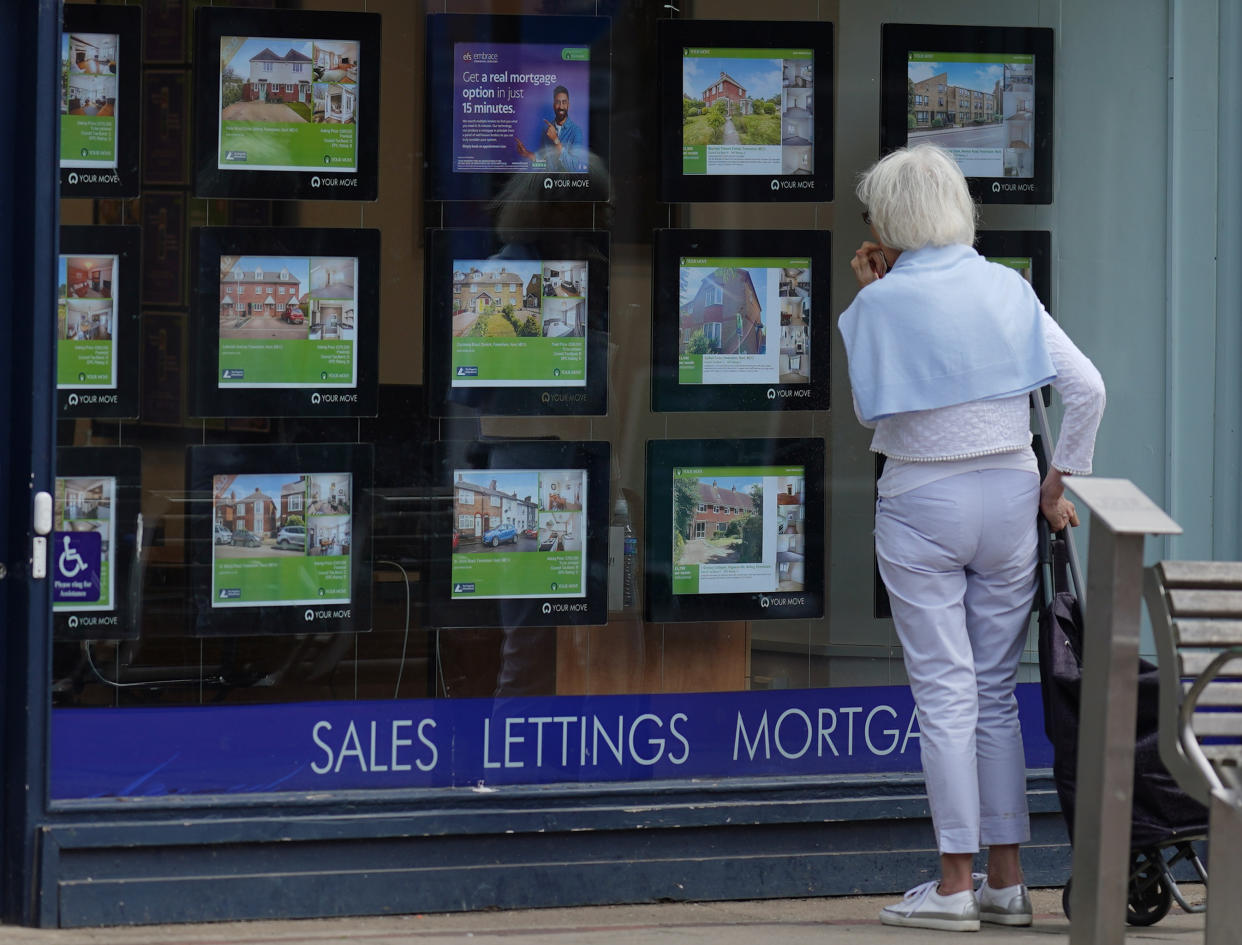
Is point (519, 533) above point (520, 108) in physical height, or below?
below

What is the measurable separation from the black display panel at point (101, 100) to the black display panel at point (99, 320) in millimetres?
139

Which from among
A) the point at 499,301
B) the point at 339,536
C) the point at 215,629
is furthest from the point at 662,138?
the point at 215,629

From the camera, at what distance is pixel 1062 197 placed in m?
5.06

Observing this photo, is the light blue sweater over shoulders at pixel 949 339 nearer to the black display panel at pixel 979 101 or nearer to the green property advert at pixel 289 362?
the black display panel at pixel 979 101

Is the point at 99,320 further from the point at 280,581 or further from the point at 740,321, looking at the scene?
the point at 740,321

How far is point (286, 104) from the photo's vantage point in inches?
179

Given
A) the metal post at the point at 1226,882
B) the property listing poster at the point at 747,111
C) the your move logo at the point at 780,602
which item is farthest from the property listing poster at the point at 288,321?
the metal post at the point at 1226,882

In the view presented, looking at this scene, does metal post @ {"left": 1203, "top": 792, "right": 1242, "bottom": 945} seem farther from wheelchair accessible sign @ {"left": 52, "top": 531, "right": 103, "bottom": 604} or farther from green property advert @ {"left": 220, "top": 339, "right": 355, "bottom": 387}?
wheelchair accessible sign @ {"left": 52, "top": 531, "right": 103, "bottom": 604}

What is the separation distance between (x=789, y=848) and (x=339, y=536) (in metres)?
1.59

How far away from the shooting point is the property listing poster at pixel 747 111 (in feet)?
15.8

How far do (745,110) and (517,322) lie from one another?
0.95 meters

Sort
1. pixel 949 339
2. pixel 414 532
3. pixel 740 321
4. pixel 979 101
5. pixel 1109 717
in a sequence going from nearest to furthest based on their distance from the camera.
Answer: pixel 1109 717 < pixel 949 339 < pixel 414 532 < pixel 740 321 < pixel 979 101

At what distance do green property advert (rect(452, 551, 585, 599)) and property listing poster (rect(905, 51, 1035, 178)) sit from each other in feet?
5.52

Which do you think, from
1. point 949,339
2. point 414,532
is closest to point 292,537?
point 414,532
